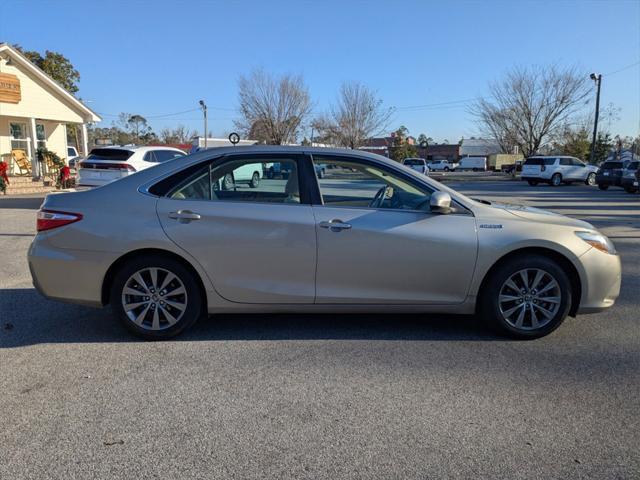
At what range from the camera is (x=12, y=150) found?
78.1 feet

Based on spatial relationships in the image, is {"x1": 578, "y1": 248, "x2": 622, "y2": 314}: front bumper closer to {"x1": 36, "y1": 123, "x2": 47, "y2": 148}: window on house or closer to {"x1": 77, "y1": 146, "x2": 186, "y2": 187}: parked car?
{"x1": 77, "y1": 146, "x2": 186, "y2": 187}: parked car

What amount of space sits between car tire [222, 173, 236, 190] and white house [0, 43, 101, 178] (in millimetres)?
21081

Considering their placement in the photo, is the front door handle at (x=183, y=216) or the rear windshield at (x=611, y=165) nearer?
the front door handle at (x=183, y=216)

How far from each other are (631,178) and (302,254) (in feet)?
77.2

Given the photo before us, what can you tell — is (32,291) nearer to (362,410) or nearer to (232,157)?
(232,157)

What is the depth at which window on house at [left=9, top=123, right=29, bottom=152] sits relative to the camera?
79.7ft

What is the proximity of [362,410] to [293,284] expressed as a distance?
1.39 m

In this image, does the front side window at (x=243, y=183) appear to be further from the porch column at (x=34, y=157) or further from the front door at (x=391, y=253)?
the porch column at (x=34, y=157)

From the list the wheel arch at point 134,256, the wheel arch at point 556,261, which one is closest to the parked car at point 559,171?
the wheel arch at point 556,261

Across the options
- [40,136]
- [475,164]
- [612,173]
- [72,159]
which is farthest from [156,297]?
[475,164]

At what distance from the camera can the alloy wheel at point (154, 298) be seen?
14.2ft

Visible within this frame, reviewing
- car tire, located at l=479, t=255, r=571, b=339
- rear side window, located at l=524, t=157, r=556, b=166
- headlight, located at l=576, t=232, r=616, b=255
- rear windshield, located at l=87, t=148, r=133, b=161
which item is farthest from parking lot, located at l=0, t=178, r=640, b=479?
rear side window, located at l=524, t=157, r=556, b=166

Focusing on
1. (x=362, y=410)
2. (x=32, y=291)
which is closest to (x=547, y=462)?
(x=362, y=410)

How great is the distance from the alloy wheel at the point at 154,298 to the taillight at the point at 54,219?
700mm
